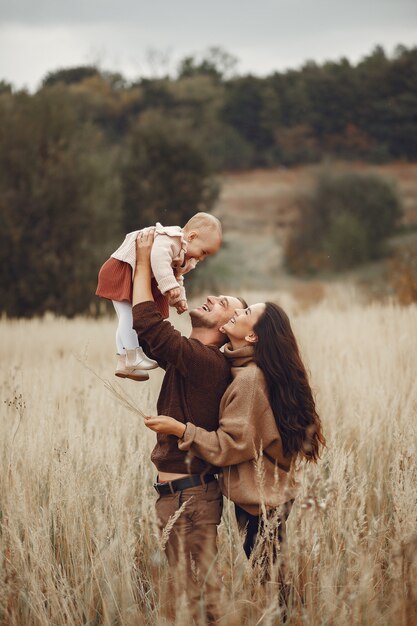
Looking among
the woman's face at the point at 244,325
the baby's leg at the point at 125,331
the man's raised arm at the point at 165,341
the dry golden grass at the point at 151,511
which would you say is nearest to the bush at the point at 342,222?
the dry golden grass at the point at 151,511

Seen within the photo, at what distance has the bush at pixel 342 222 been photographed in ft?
98.4

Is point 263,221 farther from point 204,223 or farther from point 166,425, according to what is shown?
point 166,425

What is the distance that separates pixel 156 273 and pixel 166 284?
0.22 feet

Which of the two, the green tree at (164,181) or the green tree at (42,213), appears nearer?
the green tree at (42,213)

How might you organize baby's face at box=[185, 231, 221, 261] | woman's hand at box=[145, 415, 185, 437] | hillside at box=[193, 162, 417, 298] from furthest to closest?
1. hillside at box=[193, 162, 417, 298]
2. baby's face at box=[185, 231, 221, 261]
3. woman's hand at box=[145, 415, 185, 437]

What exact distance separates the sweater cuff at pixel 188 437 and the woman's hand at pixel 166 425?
16mm

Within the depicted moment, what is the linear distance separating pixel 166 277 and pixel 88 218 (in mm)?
15929

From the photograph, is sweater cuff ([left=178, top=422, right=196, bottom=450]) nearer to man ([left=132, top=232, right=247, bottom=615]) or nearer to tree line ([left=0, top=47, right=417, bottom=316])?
man ([left=132, top=232, right=247, bottom=615])

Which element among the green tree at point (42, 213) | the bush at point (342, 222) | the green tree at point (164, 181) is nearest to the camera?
the green tree at point (42, 213)

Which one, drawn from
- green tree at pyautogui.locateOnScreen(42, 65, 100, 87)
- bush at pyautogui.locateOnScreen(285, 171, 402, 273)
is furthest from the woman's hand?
green tree at pyautogui.locateOnScreen(42, 65, 100, 87)

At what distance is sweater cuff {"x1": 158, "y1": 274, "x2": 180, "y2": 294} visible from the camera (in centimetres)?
303

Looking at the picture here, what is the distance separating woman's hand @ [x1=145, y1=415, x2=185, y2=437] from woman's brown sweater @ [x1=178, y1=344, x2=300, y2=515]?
1.2 inches

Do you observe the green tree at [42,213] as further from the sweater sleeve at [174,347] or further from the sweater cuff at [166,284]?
the sweater sleeve at [174,347]

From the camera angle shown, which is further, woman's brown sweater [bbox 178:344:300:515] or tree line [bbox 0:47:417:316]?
tree line [bbox 0:47:417:316]
